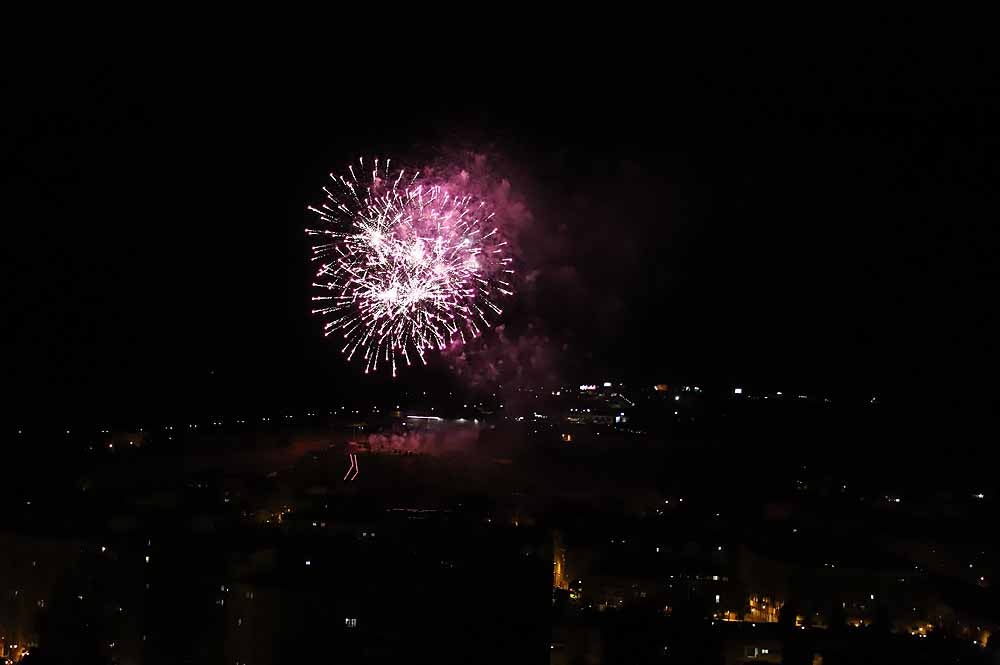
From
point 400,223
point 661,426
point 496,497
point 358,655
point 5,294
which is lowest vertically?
point 358,655

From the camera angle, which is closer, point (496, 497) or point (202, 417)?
point (496, 497)

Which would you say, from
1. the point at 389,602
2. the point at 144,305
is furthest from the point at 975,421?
the point at 144,305

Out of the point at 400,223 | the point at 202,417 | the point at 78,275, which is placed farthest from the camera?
the point at 202,417

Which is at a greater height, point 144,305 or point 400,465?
point 144,305

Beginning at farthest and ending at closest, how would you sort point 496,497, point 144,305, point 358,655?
point 144,305 → point 496,497 → point 358,655

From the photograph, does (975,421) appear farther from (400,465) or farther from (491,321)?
(400,465)

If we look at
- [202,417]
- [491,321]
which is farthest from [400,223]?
[202,417]
